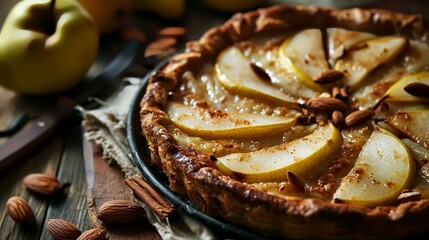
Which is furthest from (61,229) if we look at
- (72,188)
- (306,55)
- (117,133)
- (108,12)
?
(108,12)

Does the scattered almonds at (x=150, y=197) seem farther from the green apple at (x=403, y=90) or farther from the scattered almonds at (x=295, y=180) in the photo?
the green apple at (x=403, y=90)

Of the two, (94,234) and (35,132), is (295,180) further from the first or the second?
(35,132)

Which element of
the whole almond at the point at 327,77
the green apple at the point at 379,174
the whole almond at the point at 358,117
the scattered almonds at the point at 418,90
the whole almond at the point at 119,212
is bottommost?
the whole almond at the point at 119,212

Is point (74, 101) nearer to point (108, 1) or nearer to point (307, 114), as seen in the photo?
point (108, 1)

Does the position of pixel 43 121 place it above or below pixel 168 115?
below

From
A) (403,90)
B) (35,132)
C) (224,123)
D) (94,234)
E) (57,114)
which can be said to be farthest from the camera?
(57,114)

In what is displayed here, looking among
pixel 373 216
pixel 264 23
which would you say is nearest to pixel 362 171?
pixel 373 216

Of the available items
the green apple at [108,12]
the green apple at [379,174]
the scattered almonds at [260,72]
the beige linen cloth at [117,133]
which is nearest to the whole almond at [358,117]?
the green apple at [379,174]
